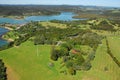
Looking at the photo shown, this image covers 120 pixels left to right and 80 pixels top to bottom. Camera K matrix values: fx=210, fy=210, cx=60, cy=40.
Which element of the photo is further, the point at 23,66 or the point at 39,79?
the point at 23,66

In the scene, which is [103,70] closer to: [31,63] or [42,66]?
[42,66]

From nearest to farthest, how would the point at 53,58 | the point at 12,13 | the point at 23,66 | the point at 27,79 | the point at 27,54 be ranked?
the point at 27,79 < the point at 23,66 < the point at 53,58 < the point at 27,54 < the point at 12,13

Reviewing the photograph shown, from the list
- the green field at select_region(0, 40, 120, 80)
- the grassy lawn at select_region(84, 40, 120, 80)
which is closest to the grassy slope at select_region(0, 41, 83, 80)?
the green field at select_region(0, 40, 120, 80)

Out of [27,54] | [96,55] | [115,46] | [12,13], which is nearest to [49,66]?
[27,54]

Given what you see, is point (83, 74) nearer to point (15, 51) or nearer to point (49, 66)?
point (49, 66)

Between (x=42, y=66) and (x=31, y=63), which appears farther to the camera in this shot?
(x=31, y=63)

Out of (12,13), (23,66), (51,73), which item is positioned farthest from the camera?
(12,13)

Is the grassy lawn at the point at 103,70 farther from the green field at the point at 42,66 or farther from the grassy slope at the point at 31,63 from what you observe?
the grassy slope at the point at 31,63

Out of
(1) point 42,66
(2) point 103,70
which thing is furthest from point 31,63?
(2) point 103,70
